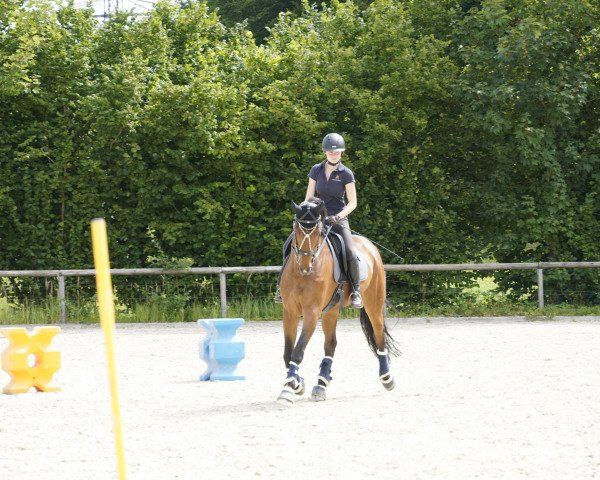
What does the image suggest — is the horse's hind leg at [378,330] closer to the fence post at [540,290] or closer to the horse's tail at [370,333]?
the horse's tail at [370,333]

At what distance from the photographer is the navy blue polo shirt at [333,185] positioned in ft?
34.3

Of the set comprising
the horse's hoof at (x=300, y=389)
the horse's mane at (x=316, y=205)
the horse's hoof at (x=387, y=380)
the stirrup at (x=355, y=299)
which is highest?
the horse's mane at (x=316, y=205)

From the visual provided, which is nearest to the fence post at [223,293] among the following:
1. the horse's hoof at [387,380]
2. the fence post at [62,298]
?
the fence post at [62,298]

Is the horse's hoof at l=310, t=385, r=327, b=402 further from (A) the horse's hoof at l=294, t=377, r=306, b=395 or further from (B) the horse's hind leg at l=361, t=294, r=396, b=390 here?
(B) the horse's hind leg at l=361, t=294, r=396, b=390

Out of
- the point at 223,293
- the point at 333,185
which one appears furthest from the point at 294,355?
the point at 223,293

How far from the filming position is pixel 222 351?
1155 cm

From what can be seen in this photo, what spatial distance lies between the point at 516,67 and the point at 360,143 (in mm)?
3325

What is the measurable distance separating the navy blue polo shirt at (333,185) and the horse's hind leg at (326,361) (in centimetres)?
107

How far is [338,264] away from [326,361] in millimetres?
971

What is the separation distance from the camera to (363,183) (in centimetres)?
2047

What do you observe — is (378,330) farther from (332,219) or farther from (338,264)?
(332,219)

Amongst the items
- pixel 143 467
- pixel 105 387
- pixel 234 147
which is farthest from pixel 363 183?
pixel 143 467

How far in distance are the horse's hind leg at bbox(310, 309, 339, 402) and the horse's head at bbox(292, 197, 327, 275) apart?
853 millimetres

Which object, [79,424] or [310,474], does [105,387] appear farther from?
[310,474]
